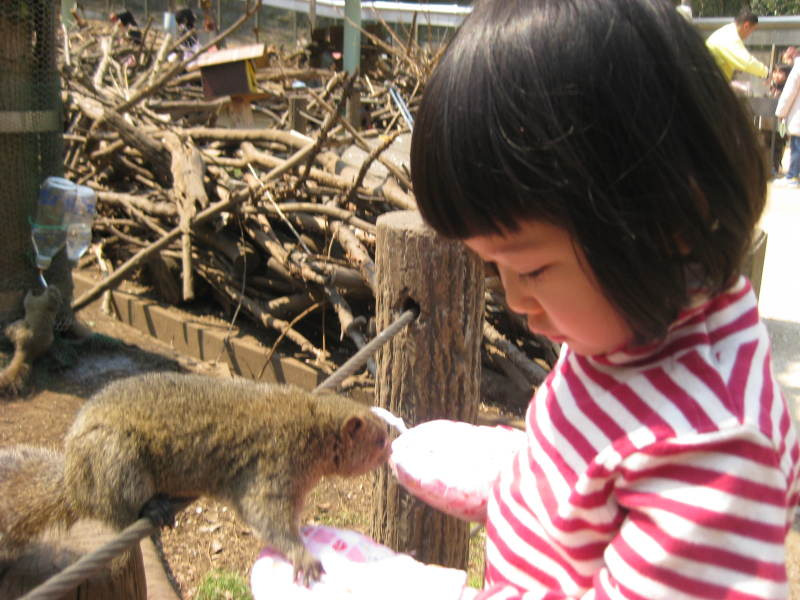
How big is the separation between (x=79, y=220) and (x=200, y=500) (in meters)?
2.30

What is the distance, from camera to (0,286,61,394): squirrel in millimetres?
5031

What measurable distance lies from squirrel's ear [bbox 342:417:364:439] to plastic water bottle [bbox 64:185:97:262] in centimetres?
363

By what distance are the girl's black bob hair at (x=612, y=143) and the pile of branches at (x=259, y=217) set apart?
12.4ft

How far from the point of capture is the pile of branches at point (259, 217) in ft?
18.0

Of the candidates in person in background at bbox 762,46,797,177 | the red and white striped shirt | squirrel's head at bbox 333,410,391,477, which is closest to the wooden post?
squirrel's head at bbox 333,410,391,477

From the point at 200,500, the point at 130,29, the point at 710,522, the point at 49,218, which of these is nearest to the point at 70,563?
the point at 710,522

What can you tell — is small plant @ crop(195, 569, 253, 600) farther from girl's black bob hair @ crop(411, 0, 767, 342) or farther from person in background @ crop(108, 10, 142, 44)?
person in background @ crop(108, 10, 142, 44)

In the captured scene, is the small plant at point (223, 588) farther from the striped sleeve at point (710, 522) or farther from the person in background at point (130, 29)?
the person in background at point (130, 29)

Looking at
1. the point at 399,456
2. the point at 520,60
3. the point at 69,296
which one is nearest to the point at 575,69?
the point at 520,60

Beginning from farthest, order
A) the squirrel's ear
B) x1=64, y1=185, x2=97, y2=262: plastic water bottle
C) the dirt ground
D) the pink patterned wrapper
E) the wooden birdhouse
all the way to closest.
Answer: the wooden birdhouse
x1=64, y1=185, x2=97, y2=262: plastic water bottle
the dirt ground
the squirrel's ear
the pink patterned wrapper

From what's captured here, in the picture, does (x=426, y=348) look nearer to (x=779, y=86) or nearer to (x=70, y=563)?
(x=70, y=563)

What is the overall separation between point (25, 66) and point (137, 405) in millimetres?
3706

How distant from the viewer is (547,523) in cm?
121

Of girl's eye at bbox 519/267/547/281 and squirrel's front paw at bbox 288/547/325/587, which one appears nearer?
girl's eye at bbox 519/267/547/281
